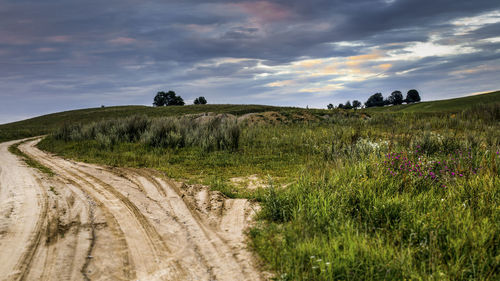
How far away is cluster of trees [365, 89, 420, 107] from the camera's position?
92875 millimetres

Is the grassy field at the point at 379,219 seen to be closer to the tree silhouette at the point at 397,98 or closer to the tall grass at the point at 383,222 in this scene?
the tall grass at the point at 383,222

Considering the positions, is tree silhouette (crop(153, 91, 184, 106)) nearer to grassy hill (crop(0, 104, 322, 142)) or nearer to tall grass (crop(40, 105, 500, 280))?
grassy hill (crop(0, 104, 322, 142))

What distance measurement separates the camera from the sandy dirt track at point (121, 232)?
3062 millimetres

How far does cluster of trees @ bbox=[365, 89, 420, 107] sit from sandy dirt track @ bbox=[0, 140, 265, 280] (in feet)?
343

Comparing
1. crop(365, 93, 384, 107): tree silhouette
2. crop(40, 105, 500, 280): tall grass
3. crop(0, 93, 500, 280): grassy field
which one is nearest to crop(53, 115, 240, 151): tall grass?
crop(0, 93, 500, 280): grassy field

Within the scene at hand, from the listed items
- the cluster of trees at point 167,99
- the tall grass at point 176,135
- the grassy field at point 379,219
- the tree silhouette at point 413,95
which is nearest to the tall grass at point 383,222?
the grassy field at point 379,219

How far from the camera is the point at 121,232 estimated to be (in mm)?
3982

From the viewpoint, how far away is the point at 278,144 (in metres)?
12.0

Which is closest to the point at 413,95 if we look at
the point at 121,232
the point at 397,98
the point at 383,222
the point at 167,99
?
the point at 397,98

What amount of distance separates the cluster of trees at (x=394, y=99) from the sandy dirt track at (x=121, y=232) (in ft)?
343

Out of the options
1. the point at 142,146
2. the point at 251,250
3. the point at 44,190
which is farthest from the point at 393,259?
the point at 142,146

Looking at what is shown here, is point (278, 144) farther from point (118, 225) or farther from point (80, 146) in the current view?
point (80, 146)

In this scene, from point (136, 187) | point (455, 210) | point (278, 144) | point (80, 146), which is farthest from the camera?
point (80, 146)

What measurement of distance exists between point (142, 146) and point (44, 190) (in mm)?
6817
